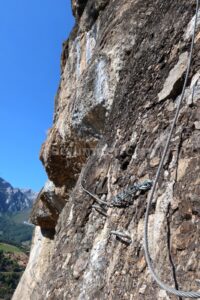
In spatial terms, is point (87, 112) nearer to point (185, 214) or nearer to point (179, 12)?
point (179, 12)

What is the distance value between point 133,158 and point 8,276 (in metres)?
95.0

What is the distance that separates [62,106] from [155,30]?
5433mm

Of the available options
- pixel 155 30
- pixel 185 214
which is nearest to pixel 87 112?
pixel 155 30

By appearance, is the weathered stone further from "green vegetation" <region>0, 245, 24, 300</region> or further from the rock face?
"green vegetation" <region>0, 245, 24, 300</region>

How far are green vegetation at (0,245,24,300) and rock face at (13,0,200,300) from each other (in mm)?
78272

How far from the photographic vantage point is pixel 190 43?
524 cm

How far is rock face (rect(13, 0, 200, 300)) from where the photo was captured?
3.93 metres

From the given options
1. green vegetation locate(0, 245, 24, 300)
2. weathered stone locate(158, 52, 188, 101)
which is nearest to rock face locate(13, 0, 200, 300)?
weathered stone locate(158, 52, 188, 101)

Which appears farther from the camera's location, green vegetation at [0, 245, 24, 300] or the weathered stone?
green vegetation at [0, 245, 24, 300]

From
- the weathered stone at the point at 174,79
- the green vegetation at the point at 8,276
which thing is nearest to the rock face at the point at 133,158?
the weathered stone at the point at 174,79

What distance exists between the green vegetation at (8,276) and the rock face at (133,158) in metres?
78.3

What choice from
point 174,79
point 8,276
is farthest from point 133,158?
point 8,276

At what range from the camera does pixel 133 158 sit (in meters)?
5.31

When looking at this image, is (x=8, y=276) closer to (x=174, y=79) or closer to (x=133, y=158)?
(x=133, y=158)
